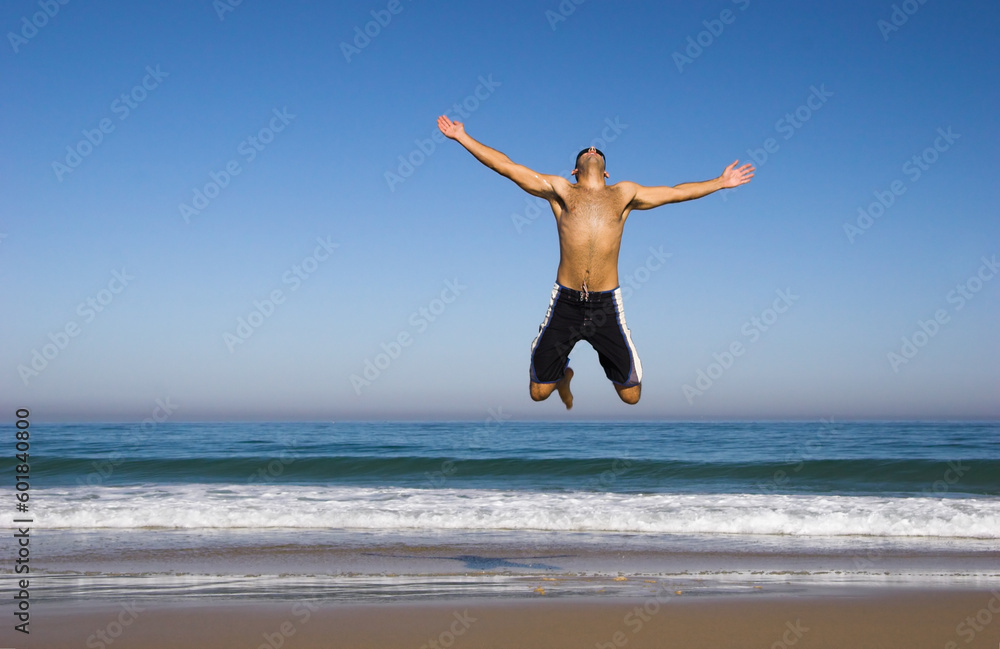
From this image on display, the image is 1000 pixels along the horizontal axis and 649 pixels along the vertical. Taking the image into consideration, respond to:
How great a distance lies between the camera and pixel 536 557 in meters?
9.84

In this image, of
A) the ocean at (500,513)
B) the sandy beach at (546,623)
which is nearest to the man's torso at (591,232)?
the sandy beach at (546,623)

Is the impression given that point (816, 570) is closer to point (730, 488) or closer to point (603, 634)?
point (603, 634)

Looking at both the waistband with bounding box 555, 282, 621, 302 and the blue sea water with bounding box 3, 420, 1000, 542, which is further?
the blue sea water with bounding box 3, 420, 1000, 542

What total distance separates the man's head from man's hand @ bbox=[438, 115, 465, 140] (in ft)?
3.58

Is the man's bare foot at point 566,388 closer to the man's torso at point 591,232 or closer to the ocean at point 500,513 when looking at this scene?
the man's torso at point 591,232

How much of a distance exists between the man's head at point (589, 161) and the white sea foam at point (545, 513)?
727cm

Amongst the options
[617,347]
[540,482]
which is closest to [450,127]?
[617,347]

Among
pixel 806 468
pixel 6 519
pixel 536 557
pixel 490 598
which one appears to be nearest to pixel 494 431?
pixel 806 468

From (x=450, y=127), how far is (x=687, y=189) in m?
2.11

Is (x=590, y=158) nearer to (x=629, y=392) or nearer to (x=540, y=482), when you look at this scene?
(x=629, y=392)

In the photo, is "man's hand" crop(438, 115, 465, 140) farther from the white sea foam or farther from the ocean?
the white sea foam

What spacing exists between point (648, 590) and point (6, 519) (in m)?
11.6

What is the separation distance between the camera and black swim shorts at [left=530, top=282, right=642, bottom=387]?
23.7ft

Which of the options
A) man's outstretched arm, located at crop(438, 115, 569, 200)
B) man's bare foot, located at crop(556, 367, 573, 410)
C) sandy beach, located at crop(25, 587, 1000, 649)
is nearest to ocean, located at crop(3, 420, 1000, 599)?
sandy beach, located at crop(25, 587, 1000, 649)
